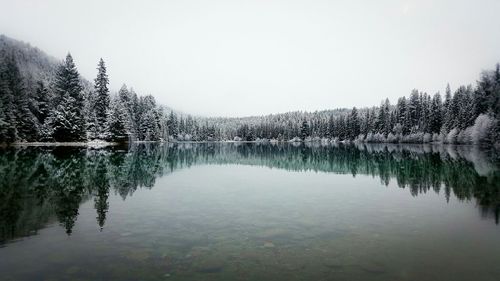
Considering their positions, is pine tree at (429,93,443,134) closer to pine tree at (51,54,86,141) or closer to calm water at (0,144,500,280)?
calm water at (0,144,500,280)

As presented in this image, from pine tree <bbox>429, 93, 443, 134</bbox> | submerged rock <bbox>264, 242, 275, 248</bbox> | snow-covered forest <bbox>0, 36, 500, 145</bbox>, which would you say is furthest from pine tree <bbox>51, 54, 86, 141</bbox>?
pine tree <bbox>429, 93, 443, 134</bbox>

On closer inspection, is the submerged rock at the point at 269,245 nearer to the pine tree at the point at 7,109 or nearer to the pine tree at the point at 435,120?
the pine tree at the point at 7,109

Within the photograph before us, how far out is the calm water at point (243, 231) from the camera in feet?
28.8

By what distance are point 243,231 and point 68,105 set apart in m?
66.6

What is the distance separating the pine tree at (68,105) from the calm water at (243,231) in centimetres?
4733

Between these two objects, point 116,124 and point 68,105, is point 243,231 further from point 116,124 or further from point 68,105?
point 116,124

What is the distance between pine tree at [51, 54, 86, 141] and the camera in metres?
67.1

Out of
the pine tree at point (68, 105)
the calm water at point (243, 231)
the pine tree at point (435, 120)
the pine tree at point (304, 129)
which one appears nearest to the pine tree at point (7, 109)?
the pine tree at point (68, 105)

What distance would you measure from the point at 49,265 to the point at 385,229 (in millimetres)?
11210

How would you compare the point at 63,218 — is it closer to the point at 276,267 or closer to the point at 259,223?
the point at 259,223

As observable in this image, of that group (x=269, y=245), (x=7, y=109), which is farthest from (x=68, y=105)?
(x=269, y=245)

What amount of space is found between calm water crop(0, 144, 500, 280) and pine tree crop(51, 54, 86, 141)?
1864 inches

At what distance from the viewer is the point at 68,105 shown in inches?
2667

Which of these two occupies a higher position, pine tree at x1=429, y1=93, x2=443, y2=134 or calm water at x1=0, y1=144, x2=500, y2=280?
pine tree at x1=429, y1=93, x2=443, y2=134
